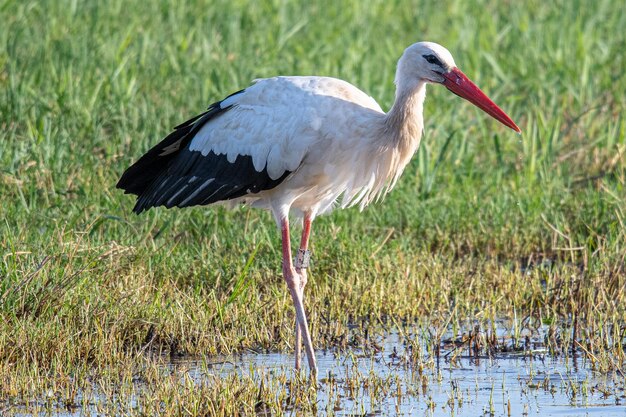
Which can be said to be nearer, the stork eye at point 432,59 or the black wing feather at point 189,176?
the stork eye at point 432,59

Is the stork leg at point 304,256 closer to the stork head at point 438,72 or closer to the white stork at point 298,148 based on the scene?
the white stork at point 298,148

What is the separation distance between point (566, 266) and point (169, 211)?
8.12 feet

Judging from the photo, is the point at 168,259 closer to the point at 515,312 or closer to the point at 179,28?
the point at 515,312

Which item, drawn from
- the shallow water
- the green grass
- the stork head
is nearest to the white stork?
the stork head

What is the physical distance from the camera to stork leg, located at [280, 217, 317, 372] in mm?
5691

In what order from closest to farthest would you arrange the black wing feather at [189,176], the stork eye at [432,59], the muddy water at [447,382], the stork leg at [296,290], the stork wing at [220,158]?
the muddy water at [447,382], the stork leg at [296,290], the stork eye at [432,59], the stork wing at [220,158], the black wing feather at [189,176]

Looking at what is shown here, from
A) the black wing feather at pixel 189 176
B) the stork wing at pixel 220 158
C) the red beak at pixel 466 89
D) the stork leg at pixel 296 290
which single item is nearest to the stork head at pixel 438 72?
the red beak at pixel 466 89

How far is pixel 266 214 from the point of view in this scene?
763cm

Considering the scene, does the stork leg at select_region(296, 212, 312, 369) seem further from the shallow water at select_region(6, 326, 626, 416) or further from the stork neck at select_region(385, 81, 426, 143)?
the stork neck at select_region(385, 81, 426, 143)

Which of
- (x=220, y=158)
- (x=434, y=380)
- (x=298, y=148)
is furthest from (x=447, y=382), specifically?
(x=220, y=158)

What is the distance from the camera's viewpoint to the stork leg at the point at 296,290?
5.69m

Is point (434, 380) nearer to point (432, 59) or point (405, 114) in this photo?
point (405, 114)

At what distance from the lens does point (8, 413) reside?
4844mm

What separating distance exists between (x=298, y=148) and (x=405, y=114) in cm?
57
